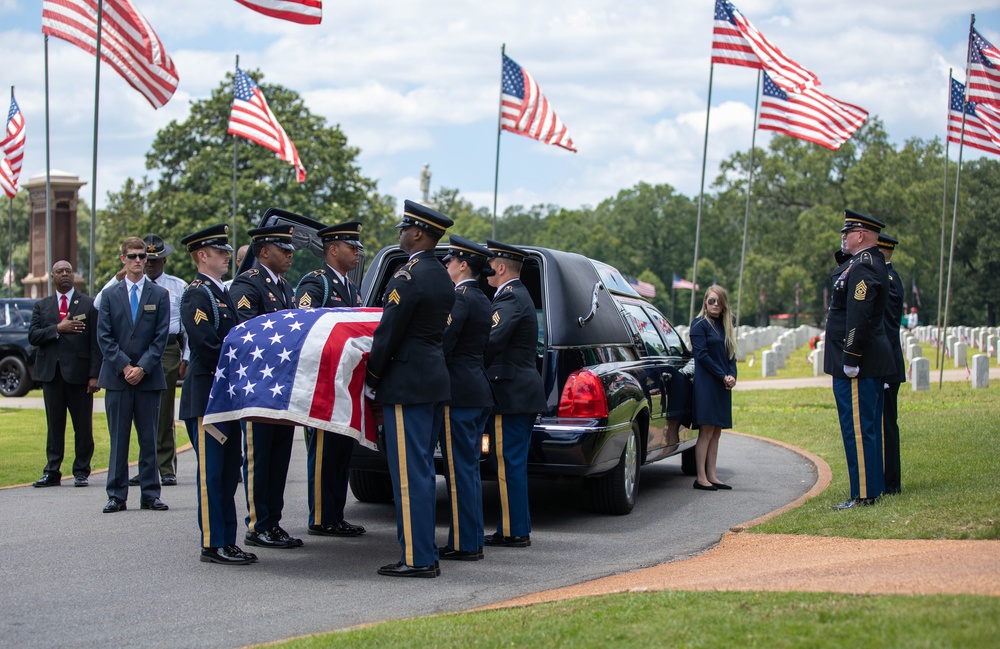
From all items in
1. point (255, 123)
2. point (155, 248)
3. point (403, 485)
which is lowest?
point (403, 485)

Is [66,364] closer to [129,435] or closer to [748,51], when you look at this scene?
[129,435]

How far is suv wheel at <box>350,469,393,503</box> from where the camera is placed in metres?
9.80

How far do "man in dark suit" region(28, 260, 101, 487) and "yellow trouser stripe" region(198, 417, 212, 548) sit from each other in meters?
3.85

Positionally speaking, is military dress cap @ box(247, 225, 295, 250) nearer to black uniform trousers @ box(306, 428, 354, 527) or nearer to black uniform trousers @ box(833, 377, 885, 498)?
black uniform trousers @ box(306, 428, 354, 527)

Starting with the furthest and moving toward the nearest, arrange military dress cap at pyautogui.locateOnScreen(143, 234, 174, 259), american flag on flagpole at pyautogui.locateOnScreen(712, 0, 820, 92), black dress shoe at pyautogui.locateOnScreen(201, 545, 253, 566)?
1. american flag on flagpole at pyautogui.locateOnScreen(712, 0, 820, 92)
2. military dress cap at pyautogui.locateOnScreen(143, 234, 174, 259)
3. black dress shoe at pyautogui.locateOnScreen(201, 545, 253, 566)

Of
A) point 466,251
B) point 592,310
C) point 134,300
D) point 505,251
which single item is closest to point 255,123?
point 134,300

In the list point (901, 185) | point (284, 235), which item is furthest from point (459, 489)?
point (901, 185)

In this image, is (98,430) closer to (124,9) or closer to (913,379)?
(124,9)

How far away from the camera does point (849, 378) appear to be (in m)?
8.77

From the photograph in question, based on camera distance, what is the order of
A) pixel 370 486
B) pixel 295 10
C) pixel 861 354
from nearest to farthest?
pixel 861 354 → pixel 370 486 → pixel 295 10

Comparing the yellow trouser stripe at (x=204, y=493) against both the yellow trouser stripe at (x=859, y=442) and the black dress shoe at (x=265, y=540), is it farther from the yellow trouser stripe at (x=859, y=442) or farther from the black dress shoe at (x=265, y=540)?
the yellow trouser stripe at (x=859, y=442)

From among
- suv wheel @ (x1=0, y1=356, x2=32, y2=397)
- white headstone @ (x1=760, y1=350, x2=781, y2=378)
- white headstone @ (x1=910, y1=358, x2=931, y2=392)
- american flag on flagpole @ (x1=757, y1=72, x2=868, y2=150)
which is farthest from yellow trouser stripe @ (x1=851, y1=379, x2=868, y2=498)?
white headstone @ (x1=760, y1=350, x2=781, y2=378)

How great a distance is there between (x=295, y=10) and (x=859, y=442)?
23.5 ft

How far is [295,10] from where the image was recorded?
1200 centimetres
